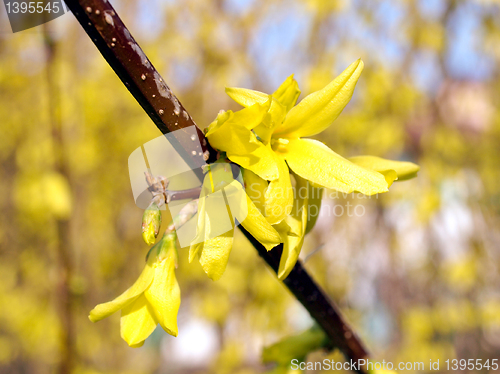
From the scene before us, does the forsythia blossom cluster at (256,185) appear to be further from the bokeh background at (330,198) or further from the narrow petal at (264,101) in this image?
the bokeh background at (330,198)

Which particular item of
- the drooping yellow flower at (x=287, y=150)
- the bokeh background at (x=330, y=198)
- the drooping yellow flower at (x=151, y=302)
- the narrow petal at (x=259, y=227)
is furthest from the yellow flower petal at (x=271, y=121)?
the bokeh background at (x=330, y=198)

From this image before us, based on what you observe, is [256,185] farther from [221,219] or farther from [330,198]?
[330,198]

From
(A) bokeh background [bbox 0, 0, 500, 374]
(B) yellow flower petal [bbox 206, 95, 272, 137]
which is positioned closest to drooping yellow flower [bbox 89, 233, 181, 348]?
(B) yellow flower petal [bbox 206, 95, 272, 137]

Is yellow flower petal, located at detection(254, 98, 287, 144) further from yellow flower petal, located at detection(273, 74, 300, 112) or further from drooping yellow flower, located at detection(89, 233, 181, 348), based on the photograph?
drooping yellow flower, located at detection(89, 233, 181, 348)

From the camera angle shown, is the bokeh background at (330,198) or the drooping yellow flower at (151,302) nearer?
the drooping yellow flower at (151,302)

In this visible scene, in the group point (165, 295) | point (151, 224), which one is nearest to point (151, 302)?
point (165, 295)

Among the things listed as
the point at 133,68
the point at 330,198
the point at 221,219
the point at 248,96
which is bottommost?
the point at 330,198

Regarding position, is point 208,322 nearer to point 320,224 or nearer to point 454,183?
point 320,224

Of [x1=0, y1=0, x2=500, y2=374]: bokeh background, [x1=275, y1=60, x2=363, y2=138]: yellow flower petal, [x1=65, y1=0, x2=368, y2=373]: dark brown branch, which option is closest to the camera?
[x1=65, y1=0, x2=368, y2=373]: dark brown branch
